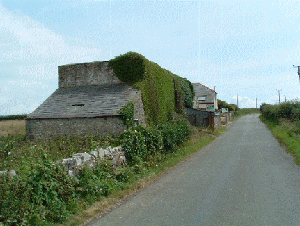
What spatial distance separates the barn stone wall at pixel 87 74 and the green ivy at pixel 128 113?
13.1ft

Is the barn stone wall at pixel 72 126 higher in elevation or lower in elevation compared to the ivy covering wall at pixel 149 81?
lower

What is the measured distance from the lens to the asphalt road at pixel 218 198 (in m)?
5.95

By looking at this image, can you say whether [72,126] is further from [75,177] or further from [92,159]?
[75,177]

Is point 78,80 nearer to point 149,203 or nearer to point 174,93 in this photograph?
point 174,93

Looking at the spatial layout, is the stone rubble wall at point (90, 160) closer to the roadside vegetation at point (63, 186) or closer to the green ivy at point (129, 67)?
the roadside vegetation at point (63, 186)

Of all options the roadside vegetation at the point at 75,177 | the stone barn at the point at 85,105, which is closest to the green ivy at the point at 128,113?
the roadside vegetation at the point at 75,177

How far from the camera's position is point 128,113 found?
17844 mm

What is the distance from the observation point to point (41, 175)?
5980mm

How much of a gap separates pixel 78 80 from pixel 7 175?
1810 centimetres

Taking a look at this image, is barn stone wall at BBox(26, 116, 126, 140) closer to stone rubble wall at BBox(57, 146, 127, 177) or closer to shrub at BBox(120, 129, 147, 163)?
shrub at BBox(120, 129, 147, 163)

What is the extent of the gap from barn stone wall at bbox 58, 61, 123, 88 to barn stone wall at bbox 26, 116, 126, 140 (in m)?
4.63

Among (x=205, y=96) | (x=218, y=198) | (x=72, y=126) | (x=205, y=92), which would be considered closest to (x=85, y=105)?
A: (x=72, y=126)

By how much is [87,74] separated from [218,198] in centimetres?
1742

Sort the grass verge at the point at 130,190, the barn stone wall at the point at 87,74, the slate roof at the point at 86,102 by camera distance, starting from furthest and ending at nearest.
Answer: the barn stone wall at the point at 87,74 → the slate roof at the point at 86,102 → the grass verge at the point at 130,190
